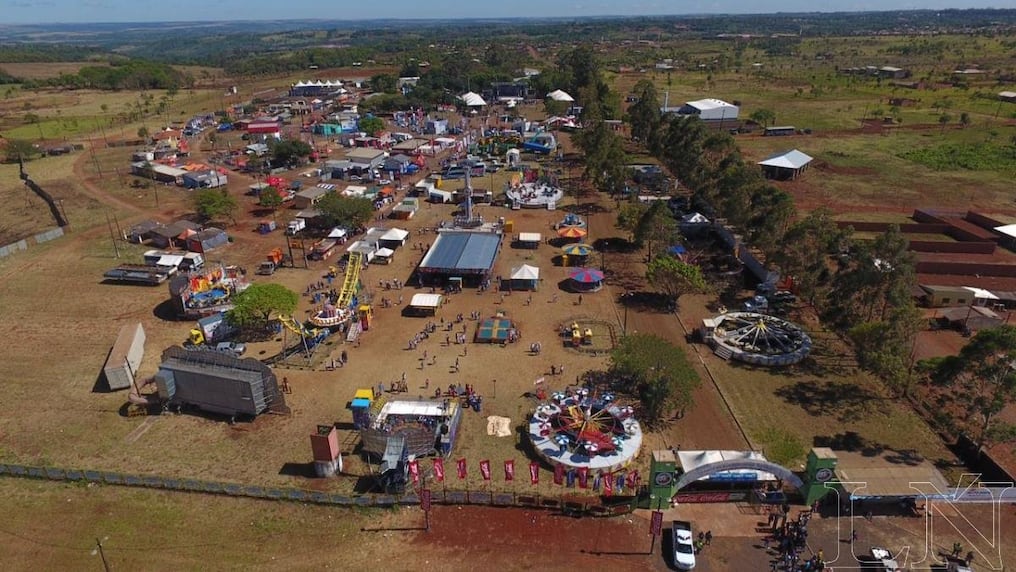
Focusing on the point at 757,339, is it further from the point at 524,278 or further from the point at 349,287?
the point at 349,287

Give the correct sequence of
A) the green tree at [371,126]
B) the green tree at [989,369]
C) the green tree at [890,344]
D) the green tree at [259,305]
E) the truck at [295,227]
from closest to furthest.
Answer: the green tree at [989,369] < the green tree at [890,344] < the green tree at [259,305] < the truck at [295,227] < the green tree at [371,126]

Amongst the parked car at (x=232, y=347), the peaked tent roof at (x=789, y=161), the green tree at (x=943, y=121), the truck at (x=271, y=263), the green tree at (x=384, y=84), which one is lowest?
the parked car at (x=232, y=347)

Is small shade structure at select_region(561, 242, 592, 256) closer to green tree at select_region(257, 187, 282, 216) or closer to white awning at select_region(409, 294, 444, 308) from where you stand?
white awning at select_region(409, 294, 444, 308)

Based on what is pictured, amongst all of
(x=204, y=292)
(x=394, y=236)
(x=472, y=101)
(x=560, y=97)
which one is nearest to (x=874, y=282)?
(x=394, y=236)

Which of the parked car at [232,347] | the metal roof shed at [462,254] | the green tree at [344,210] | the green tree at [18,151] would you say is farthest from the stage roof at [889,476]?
the green tree at [18,151]

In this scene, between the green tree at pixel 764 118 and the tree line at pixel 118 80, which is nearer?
the green tree at pixel 764 118

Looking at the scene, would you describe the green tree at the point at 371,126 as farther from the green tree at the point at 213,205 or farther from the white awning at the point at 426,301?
the white awning at the point at 426,301
